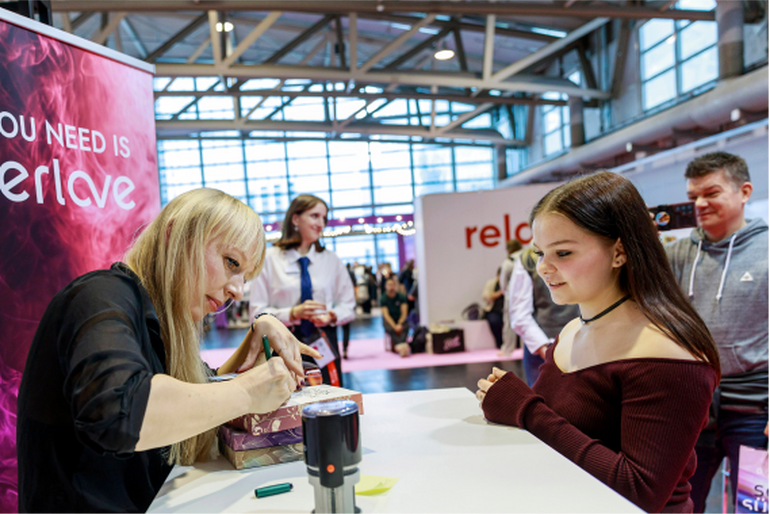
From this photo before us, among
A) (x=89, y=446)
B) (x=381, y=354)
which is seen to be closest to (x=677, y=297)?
(x=89, y=446)

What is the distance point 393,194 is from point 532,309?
637 inches

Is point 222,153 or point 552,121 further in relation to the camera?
point 222,153

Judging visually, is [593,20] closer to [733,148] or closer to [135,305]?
[733,148]

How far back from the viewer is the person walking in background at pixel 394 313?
8.37 metres

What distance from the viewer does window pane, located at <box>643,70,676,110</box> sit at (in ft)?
34.3

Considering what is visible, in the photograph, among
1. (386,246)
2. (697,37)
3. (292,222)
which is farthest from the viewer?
(386,246)

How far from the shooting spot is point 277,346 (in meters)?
1.43

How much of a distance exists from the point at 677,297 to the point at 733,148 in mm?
8689

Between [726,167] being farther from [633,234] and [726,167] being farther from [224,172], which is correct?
[224,172]

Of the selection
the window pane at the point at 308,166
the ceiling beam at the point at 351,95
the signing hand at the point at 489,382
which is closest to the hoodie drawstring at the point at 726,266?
the signing hand at the point at 489,382

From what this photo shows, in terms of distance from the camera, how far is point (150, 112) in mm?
2709

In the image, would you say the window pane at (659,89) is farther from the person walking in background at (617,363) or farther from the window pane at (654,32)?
the person walking in background at (617,363)

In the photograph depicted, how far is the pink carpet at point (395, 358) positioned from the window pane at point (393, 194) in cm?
1095

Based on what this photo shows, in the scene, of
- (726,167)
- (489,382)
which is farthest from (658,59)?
(489,382)
